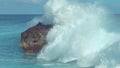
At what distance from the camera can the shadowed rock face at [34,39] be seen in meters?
21.3

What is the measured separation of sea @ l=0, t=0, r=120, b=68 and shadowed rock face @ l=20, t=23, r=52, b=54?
332mm

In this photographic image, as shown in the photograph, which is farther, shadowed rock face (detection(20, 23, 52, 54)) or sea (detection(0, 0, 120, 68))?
shadowed rock face (detection(20, 23, 52, 54))

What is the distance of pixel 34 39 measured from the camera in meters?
21.3

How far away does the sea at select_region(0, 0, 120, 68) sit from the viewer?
18047mm

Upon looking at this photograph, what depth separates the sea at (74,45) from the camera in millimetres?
18047

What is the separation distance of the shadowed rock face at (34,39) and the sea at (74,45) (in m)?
0.33

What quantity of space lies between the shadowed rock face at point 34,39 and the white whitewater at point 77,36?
0.37 meters

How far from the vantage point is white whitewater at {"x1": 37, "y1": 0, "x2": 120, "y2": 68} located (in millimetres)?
19391

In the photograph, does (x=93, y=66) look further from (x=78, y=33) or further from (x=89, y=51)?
(x=78, y=33)

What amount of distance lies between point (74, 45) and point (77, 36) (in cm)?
66

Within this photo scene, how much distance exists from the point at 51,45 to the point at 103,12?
477cm

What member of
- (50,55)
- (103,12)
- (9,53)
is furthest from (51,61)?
(103,12)

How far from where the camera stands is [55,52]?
20500 mm

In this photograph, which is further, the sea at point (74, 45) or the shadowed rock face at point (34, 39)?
the shadowed rock face at point (34, 39)
